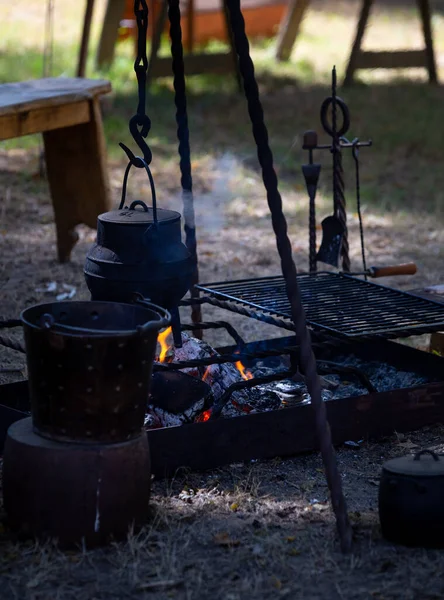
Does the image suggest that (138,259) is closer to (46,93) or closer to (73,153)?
(46,93)

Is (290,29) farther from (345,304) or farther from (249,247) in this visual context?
(345,304)

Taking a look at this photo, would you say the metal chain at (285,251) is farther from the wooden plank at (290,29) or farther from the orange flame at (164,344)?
the wooden plank at (290,29)

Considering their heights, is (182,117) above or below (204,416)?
above

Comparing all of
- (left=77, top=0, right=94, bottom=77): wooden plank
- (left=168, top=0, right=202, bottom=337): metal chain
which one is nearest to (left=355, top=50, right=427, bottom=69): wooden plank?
(left=77, top=0, right=94, bottom=77): wooden plank

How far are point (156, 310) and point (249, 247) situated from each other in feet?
12.9

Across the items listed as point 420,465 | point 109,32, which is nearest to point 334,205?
point 420,465

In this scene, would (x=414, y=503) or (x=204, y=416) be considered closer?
(x=414, y=503)

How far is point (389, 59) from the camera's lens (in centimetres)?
1141

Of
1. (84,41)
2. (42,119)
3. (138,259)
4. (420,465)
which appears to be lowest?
(420,465)

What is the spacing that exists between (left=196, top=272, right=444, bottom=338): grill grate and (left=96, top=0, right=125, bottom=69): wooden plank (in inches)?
320

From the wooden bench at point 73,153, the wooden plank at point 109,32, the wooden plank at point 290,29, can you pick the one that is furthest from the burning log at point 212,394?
the wooden plank at point 290,29

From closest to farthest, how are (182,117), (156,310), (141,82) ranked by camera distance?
(156,310) < (141,82) < (182,117)

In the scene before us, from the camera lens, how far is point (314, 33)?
16.9m

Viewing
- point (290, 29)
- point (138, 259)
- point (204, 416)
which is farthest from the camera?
point (290, 29)
